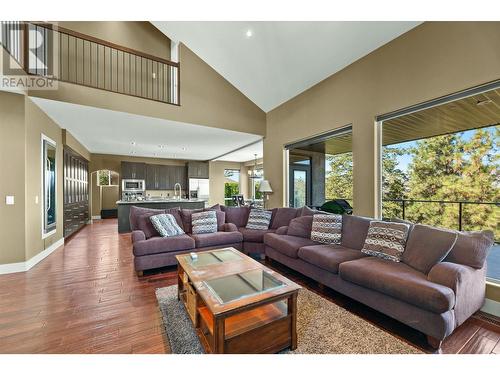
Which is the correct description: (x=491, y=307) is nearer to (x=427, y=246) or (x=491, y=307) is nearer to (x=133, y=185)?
(x=427, y=246)

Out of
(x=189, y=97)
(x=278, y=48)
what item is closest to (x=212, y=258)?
(x=278, y=48)

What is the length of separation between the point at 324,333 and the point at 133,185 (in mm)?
8640

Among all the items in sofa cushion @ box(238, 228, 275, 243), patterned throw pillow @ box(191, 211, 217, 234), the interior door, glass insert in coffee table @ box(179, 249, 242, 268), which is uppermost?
the interior door

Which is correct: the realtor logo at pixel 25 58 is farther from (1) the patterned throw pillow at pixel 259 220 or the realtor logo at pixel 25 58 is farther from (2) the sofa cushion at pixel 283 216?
(2) the sofa cushion at pixel 283 216

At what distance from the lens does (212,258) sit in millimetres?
2506

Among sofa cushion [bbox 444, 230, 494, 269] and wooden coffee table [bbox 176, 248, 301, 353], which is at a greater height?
sofa cushion [bbox 444, 230, 494, 269]

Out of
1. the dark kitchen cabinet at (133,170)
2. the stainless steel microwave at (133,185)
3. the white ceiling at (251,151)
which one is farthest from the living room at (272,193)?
the stainless steel microwave at (133,185)

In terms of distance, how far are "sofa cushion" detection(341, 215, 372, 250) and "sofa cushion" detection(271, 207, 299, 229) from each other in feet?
3.59

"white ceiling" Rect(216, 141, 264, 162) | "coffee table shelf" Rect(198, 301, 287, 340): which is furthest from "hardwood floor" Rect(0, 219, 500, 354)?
"white ceiling" Rect(216, 141, 264, 162)

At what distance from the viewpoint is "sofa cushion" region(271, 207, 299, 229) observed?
404cm

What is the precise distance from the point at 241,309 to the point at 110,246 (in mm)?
4377

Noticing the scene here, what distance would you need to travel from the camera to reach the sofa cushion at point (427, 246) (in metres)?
1.98

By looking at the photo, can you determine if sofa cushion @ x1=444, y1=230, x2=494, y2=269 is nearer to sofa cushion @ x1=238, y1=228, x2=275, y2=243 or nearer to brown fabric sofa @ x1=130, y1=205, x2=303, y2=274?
brown fabric sofa @ x1=130, y1=205, x2=303, y2=274
